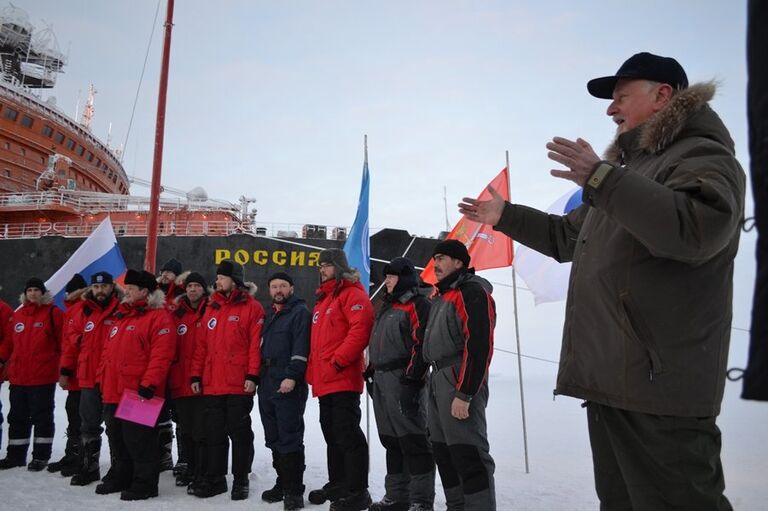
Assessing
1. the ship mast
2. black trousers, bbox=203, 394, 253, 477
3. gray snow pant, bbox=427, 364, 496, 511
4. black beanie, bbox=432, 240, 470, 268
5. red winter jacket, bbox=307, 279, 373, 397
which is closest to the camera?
gray snow pant, bbox=427, 364, 496, 511

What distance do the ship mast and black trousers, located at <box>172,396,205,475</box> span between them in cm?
354

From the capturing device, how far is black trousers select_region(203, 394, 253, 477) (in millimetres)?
5270

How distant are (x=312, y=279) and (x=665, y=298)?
14.5m

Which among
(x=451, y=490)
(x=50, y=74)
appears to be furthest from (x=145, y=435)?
(x=50, y=74)

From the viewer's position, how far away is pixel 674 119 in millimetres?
1776

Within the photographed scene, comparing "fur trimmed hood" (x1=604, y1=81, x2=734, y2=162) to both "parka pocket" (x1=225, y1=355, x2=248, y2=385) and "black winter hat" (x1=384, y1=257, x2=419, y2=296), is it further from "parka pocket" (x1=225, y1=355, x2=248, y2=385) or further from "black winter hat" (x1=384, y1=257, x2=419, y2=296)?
"parka pocket" (x1=225, y1=355, x2=248, y2=385)

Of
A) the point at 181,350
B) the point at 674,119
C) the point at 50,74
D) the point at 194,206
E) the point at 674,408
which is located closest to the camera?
the point at 674,408

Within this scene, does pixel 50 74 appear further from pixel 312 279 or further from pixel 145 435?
pixel 145 435

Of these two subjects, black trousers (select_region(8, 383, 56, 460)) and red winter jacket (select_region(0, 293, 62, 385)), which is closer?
black trousers (select_region(8, 383, 56, 460))

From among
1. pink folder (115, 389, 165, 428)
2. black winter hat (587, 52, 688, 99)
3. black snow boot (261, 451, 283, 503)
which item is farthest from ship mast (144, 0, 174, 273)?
black winter hat (587, 52, 688, 99)

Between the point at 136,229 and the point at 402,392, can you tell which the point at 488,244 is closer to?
the point at 402,392

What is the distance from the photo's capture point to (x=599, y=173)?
1.60m

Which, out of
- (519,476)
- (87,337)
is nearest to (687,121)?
(519,476)

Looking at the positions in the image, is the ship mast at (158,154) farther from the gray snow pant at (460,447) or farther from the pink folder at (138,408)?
the gray snow pant at (460,447)
